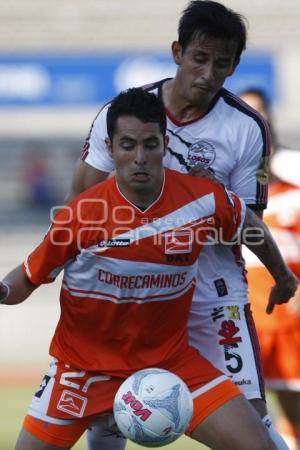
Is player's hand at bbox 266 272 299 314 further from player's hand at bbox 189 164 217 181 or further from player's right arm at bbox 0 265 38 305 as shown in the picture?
player's right arm at bbox 0 265 38 305

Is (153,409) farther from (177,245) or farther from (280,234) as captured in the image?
(280,234)

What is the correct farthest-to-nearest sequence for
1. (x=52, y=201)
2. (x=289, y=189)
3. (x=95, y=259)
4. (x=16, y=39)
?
(x=16, y=39), (x=52, y=201), (x=289, y=189), (x=95, y=259)

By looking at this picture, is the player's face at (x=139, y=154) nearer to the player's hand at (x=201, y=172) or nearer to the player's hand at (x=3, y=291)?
the player's hand at (x=201, y=172)

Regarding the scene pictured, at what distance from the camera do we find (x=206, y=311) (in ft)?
15.4

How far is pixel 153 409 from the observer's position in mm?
4035

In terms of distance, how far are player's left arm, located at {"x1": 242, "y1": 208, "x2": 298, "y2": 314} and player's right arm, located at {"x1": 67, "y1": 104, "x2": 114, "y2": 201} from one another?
2.34 ft

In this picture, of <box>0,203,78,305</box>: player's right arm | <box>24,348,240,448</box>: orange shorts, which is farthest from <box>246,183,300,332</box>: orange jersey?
<box>0,203,78,305</box>: player's right arm

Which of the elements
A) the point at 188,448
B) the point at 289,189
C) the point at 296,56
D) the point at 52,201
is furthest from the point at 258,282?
the point at 296,56

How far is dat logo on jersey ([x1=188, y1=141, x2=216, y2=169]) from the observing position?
4.61 metres

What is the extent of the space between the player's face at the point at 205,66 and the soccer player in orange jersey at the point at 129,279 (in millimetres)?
232

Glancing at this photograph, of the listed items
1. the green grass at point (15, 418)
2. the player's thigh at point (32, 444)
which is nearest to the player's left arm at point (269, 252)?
the player's thigh at point (32, 444)

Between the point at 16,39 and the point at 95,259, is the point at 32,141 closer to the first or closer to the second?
the point at 16,39

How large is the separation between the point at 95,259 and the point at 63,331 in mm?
416

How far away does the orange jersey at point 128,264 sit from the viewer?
4234 mm
